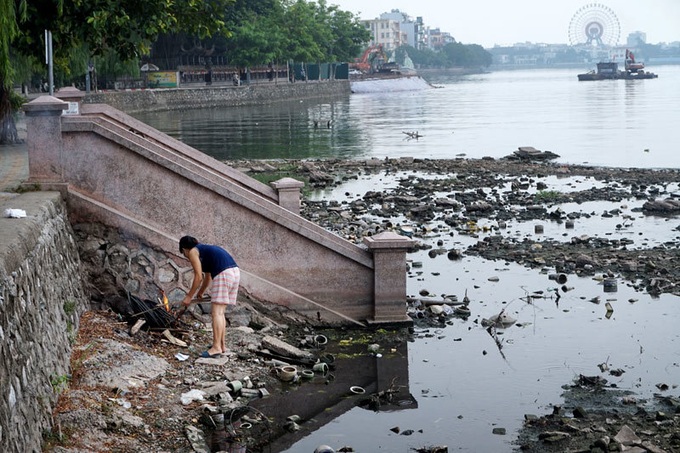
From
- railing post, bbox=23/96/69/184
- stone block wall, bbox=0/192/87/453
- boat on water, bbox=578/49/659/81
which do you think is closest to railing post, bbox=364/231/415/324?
stone block wall, bbox=0/192/87/453

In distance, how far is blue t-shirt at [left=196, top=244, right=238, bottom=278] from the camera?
11828 mm

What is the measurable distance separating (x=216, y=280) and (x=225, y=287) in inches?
5.5

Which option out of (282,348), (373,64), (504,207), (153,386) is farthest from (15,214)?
(373,64)

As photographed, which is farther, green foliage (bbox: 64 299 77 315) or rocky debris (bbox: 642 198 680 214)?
rocky debris (bbox: 642 198 680 214)

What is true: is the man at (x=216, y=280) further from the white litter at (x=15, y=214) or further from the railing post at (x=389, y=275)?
the railing post at (x=389, y=275)

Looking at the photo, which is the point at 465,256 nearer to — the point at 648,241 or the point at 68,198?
the point at 648,241

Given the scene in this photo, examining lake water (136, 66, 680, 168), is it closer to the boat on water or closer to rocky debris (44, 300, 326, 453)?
rocky debris (44, 300, 326, 453)

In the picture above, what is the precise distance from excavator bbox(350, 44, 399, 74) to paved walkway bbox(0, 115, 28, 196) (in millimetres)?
136353

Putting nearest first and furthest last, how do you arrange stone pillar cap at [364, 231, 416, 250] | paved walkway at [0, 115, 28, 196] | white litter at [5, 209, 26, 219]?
white litter at [5, 209, 26, 219] < stone pillar cap at [364, 231, 416, 250] < paved walkway at [0, 115, 28, 196]

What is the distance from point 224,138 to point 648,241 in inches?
1262

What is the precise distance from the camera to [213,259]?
11828 millimetres

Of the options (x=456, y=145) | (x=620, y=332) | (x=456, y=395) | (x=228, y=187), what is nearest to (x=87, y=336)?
(x=228, y=187)

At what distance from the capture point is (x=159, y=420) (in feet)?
32.3

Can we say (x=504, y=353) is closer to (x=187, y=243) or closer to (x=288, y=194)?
(x=187, y=243)
